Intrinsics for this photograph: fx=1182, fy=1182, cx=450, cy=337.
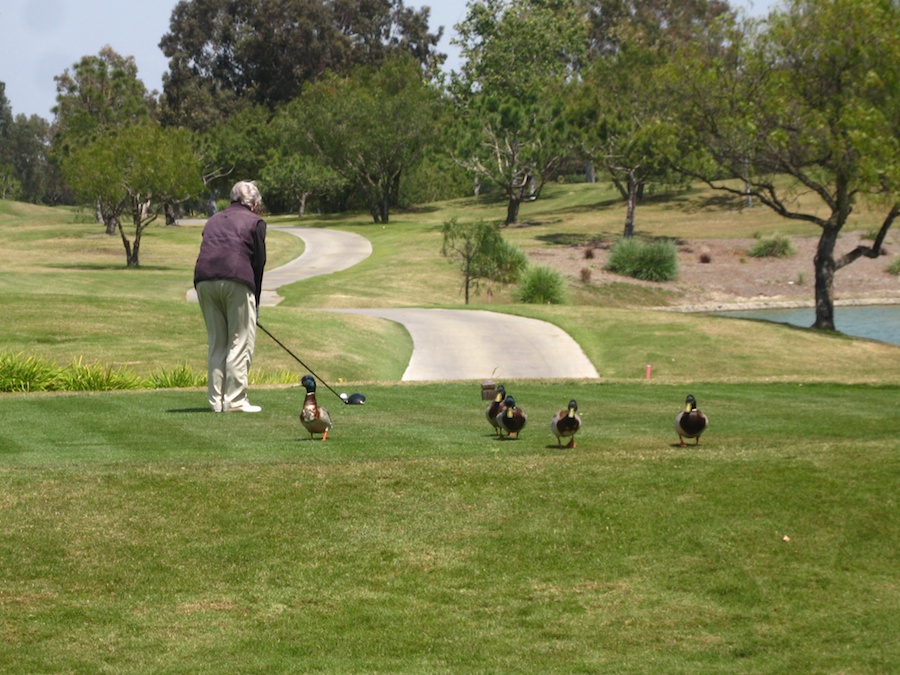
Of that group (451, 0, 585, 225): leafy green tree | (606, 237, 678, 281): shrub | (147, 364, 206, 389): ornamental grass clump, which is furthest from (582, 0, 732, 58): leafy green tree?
(147, 364, 206, 389): ornamental grass clump

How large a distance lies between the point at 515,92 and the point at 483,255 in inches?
1970

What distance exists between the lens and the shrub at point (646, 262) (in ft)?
200

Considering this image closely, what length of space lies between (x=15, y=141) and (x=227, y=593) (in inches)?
6088

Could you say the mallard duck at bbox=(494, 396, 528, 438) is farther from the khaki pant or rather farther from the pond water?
the pond water

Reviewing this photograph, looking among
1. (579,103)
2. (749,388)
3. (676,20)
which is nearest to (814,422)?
(749,388)

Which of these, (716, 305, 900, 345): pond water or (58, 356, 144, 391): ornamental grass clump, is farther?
(716, 305, 900, 345): pond water

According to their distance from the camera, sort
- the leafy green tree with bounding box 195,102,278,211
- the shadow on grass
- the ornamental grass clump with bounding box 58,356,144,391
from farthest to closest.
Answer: the leafy green tree with bounding box 195,102,278,211 < the shadow on grass < the ornamental grass clump with bounding box 58,356,144,391

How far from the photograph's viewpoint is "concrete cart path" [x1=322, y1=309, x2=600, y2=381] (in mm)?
28875

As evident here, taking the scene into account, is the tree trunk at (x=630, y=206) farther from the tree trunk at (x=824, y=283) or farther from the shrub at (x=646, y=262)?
the tree trunk at (x=824, y=283)

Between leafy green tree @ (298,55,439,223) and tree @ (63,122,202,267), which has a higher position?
leafy green tree @ (298,55,439,223)

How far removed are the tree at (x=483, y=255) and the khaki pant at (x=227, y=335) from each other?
34.9 meters

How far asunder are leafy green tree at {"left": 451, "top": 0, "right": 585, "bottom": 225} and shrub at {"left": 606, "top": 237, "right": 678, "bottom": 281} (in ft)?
44.1

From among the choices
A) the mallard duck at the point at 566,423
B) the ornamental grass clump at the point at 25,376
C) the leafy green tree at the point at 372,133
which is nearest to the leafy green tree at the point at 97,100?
the leafy green tree at the point at 372,133

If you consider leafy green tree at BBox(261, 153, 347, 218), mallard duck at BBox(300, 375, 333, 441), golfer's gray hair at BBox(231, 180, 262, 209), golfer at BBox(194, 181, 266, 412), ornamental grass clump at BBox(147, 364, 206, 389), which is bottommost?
ornamental grass clump at BBox(147, 364, 206, 389)
